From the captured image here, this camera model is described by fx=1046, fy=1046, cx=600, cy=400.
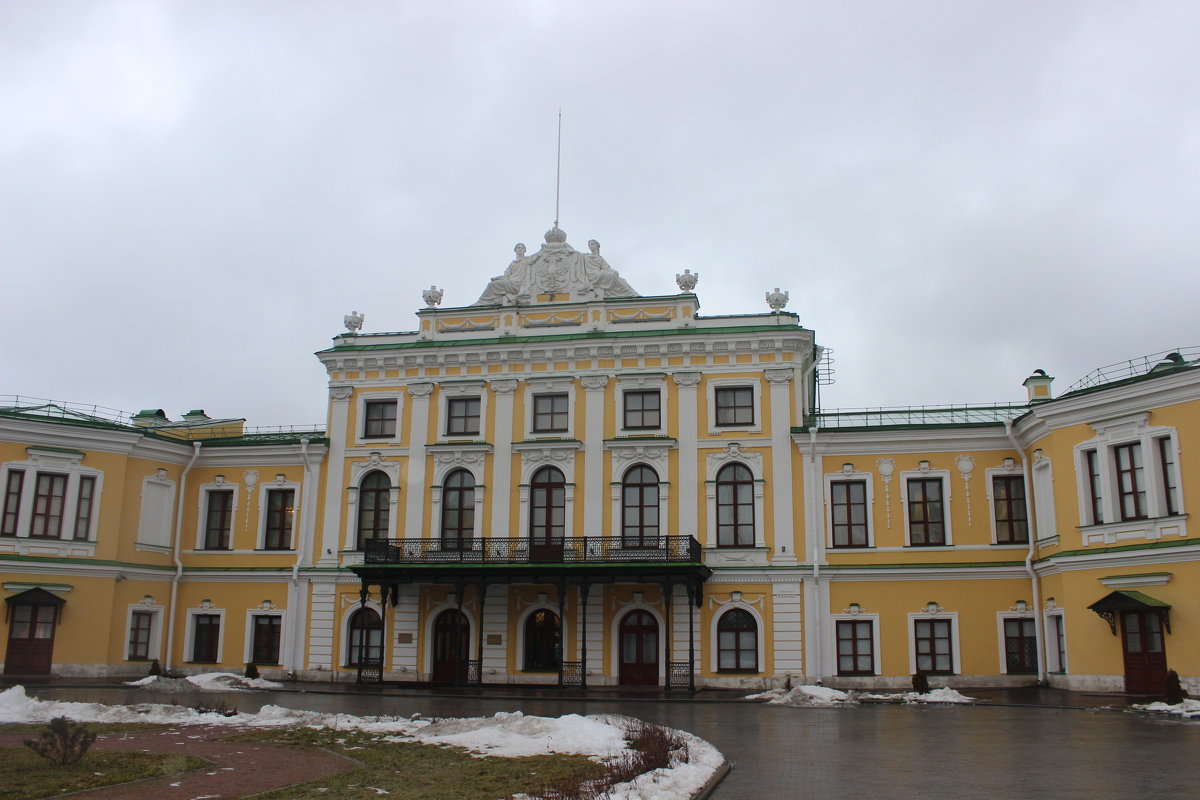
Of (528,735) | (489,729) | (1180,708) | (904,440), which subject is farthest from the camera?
(904,440)

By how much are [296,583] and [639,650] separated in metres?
10.8

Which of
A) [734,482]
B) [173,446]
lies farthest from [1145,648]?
[173,446]

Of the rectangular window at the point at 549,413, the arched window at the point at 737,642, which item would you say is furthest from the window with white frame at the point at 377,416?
the arched window at the point at 737,642

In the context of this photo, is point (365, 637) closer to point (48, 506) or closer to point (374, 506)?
point (374, 506)

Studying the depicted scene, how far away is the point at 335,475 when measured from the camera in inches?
1296

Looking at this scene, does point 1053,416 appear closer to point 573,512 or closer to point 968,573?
point 968,573

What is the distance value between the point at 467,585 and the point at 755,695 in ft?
30.4

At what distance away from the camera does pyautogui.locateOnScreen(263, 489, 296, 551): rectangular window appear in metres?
33.0

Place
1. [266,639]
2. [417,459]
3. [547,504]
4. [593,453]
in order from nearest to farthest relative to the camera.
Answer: [593,453] < [547,504] < [266,639] < [417,459]

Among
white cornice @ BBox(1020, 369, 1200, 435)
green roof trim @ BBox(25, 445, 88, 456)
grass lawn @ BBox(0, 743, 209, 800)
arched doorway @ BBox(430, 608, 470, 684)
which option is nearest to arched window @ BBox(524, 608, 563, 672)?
arched doorway @ BBox(430, 608, 470, 684)

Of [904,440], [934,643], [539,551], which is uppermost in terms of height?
[904,440]

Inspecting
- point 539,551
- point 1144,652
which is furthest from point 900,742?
point 539,551

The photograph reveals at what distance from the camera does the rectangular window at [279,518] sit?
32969mm

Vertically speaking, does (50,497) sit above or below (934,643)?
above
